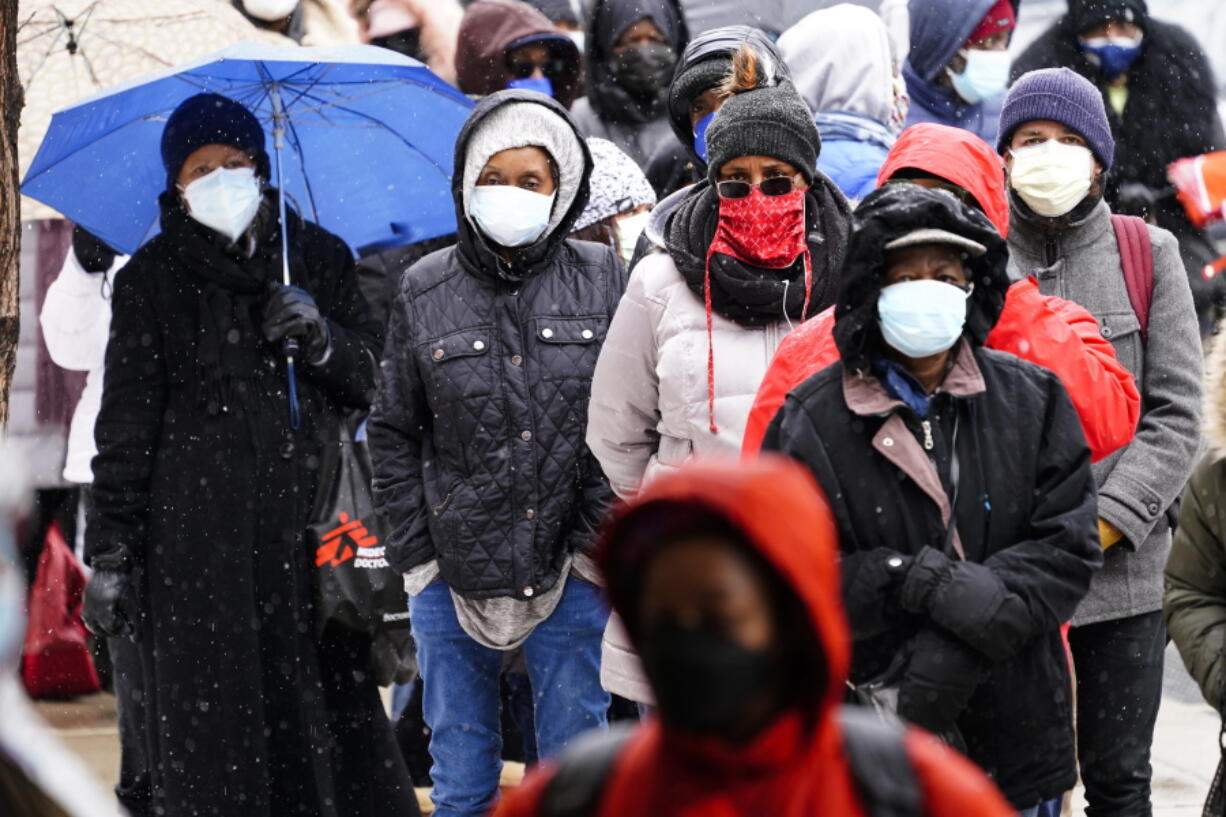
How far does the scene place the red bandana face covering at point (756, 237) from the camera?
16.1 feet

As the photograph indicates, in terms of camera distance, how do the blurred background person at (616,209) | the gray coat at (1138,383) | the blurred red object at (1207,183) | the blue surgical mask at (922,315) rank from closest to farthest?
the blue surgical mask at (922,315)
the blurred red object at (1207,183)
the gray coat at (1138,383)
the blurred background person at (616,209)

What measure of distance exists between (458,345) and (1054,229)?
161cm

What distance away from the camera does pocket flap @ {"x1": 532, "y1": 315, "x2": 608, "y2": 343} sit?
5438mm

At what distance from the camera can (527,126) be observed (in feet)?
18.0

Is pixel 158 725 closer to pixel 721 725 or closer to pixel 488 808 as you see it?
pixel 488 808

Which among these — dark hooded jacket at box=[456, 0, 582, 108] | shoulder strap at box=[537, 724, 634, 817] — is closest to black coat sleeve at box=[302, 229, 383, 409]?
dark hooded jacket at box=[456, 0, 582, 108]

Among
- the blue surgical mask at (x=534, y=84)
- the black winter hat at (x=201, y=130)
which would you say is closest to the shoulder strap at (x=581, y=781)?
the black winter hat at (x=201, y=130)

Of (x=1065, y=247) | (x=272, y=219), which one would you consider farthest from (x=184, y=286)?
(x=1065, y=247)

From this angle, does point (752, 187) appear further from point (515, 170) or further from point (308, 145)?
point (308, 145)

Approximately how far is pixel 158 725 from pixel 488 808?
1.18 metres

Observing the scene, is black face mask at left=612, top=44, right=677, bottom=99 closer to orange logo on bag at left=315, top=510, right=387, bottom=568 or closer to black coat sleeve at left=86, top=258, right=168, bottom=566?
black coat sleeve at left=86, top=258, right=168, bottom=566

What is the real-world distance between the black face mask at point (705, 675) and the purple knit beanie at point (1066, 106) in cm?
339

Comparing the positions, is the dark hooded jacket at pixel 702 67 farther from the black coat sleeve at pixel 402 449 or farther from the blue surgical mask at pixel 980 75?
the blue surgical mask at pixel 980 75

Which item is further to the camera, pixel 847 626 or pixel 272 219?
pixel 272 219
